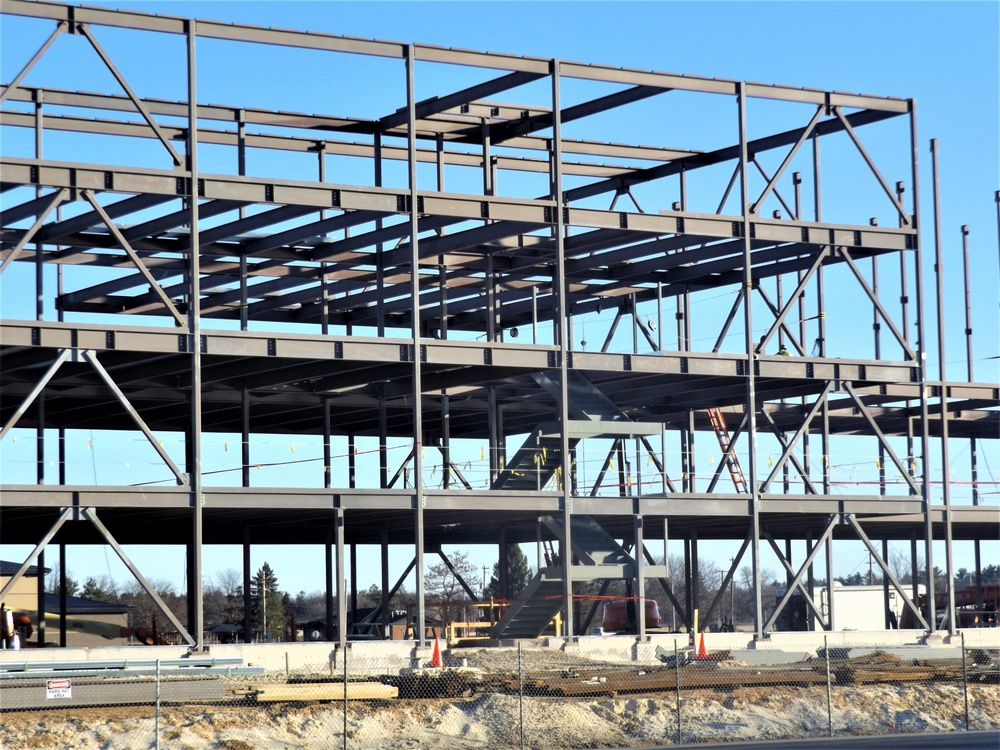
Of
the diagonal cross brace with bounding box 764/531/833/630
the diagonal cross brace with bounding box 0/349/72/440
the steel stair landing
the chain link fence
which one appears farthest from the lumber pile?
the diagonal cross brace with bounding box 764/531/833/630

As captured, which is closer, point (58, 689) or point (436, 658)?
point (58, 689)

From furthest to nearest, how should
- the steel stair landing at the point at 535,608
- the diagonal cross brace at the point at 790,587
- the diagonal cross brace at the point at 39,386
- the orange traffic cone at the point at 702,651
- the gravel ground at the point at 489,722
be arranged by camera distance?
the diagonal cross brace at the point at 790,587 < the steel stair landing at the point at 535,608 < the orange traffic cone at the point at 702,651 < the diagonal cross brace at the point at 39,386 < the gravel ground at the point at 489,722

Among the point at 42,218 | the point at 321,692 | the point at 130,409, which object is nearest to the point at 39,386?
the point at 130,409

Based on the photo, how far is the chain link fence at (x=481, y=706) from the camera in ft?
76.6

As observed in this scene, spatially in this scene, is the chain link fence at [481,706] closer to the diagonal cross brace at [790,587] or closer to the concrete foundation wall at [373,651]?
the concrete foundation wall at [373,651]

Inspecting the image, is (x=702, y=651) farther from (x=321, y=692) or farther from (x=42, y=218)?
(x=42, y=218)

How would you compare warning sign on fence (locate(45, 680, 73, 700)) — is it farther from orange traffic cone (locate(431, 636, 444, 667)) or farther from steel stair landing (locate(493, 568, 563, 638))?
steel stair landing (locate(493, 568, 563, 638))

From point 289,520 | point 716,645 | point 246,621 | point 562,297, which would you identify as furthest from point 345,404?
point 716,645

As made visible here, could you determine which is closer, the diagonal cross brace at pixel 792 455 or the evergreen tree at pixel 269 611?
the diagonal cross brace at pixel 792 455

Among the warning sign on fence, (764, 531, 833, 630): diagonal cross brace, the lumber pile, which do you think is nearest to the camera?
the warning sign on fence

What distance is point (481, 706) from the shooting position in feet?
82.8

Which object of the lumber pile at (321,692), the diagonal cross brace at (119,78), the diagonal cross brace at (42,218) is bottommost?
the lumber pile at (321,692)

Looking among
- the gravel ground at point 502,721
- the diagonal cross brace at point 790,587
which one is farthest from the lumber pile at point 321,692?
the diagonal cross brace at point 790,587

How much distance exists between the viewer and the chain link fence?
2334 cm
